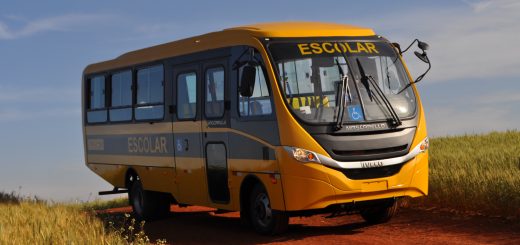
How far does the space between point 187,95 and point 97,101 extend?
5276 mm

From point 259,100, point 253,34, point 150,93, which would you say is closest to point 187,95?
point 150,93

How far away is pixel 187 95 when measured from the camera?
16000 mm

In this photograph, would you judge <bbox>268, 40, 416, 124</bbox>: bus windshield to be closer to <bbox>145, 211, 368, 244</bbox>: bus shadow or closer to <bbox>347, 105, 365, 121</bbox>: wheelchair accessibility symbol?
<bbox>347, 105, 365, 121</bbox>: wheelchair accessibility symbol

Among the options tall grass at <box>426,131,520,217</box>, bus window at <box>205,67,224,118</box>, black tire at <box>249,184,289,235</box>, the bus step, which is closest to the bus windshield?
black tire at <box>249,184,289,235</box>

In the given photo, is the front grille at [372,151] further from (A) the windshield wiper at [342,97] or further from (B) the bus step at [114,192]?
(B) the bus step at [114,192]

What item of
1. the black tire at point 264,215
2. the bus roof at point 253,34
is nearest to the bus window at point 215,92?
Result: the bus roof at point 253,34

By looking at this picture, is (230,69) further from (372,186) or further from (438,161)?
(438,161)

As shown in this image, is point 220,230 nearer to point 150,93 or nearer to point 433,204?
point 150,93

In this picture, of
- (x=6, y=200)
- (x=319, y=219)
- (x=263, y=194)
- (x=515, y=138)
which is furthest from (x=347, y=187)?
(x=515, y=138)

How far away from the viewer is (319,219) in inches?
649

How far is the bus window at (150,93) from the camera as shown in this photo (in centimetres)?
1716

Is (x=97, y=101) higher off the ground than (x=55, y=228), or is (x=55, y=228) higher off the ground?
(x=97, y=101)

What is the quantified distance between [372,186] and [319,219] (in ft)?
11.2

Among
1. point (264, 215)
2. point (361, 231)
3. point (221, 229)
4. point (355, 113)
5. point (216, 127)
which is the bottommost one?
point (221, 229)
